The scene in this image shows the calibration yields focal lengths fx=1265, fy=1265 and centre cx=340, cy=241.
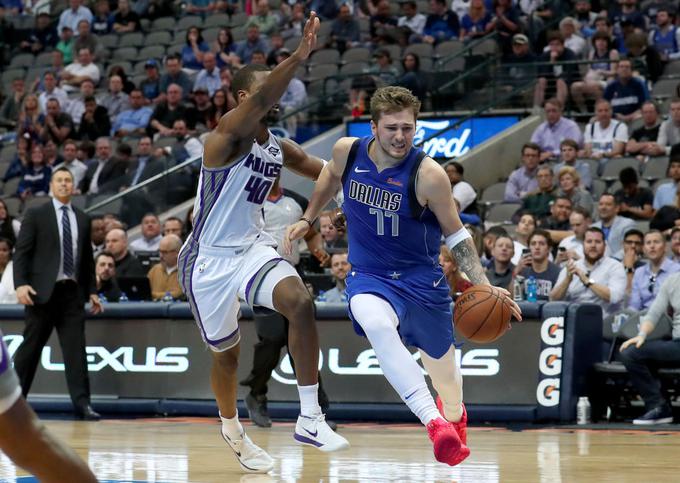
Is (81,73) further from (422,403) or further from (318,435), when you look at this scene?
(422,403)

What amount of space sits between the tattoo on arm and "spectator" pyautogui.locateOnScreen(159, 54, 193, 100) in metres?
13.0

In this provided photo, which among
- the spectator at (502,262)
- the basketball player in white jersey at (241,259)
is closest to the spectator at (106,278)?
the spectator at (502,262)

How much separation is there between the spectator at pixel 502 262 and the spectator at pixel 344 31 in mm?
8564

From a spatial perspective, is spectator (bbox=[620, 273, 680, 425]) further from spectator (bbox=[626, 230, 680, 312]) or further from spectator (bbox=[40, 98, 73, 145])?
spectator (bbox=[40, 98, 73, 145])

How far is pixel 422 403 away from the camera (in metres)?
6.63

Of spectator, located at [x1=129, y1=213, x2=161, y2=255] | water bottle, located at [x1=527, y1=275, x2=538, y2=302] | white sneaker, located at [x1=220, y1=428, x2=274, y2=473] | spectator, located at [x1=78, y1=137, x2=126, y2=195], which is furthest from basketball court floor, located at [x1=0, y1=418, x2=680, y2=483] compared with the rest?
spectator, located at [x1=78, y1=137, x2=126, y2=195]

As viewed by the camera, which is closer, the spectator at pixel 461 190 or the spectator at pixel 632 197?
the spectator at pixel 632 197

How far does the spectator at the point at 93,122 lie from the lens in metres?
19.7

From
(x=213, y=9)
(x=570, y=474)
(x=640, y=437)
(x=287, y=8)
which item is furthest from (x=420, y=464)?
(x=213, y=9)

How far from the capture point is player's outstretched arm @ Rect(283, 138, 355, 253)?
285 inches

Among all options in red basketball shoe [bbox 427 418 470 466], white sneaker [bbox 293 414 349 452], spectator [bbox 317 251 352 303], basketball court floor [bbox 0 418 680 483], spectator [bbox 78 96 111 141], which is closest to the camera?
red basketball shoe [bbox 427 418 470 466]

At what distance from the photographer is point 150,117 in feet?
63.2

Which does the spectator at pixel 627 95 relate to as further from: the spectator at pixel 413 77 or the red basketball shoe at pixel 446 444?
the red basketball shoe at pixel 446 444

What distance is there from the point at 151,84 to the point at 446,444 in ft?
48.3
